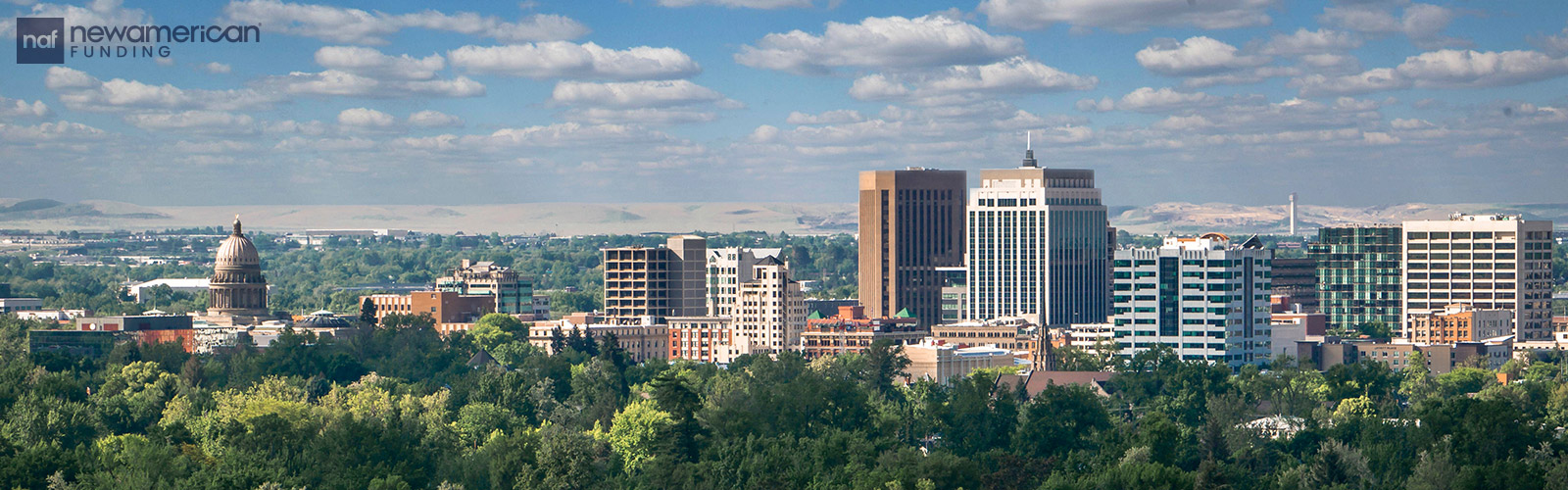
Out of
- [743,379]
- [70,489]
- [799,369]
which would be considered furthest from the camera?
[799,369]

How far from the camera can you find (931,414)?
6019 inches

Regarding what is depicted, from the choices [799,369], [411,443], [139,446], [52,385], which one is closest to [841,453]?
[411,443]

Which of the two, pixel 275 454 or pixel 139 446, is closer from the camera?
pixel 139 446

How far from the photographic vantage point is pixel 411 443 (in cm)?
12950

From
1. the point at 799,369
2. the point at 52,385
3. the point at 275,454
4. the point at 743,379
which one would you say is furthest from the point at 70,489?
the point at 799,369

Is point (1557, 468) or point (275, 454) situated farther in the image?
point (275, 454)

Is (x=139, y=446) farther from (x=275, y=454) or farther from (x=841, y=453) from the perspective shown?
(x=841, y=453)

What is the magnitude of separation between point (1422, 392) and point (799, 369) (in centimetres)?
4086

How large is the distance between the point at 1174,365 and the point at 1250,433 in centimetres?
4872

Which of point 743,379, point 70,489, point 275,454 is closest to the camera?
point 70,489

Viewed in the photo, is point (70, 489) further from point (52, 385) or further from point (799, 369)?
point (799, 369)

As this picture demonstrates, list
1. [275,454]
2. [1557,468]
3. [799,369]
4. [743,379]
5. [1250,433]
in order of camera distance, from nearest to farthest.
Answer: [1557,468] < [275,454] < [1250,433] < [743,379] < [799,369]

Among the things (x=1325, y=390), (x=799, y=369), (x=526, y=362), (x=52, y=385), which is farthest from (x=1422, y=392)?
(x=52, y=385)

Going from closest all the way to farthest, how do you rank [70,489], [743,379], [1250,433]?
[70,489]
[1250,433]
[743,379]
